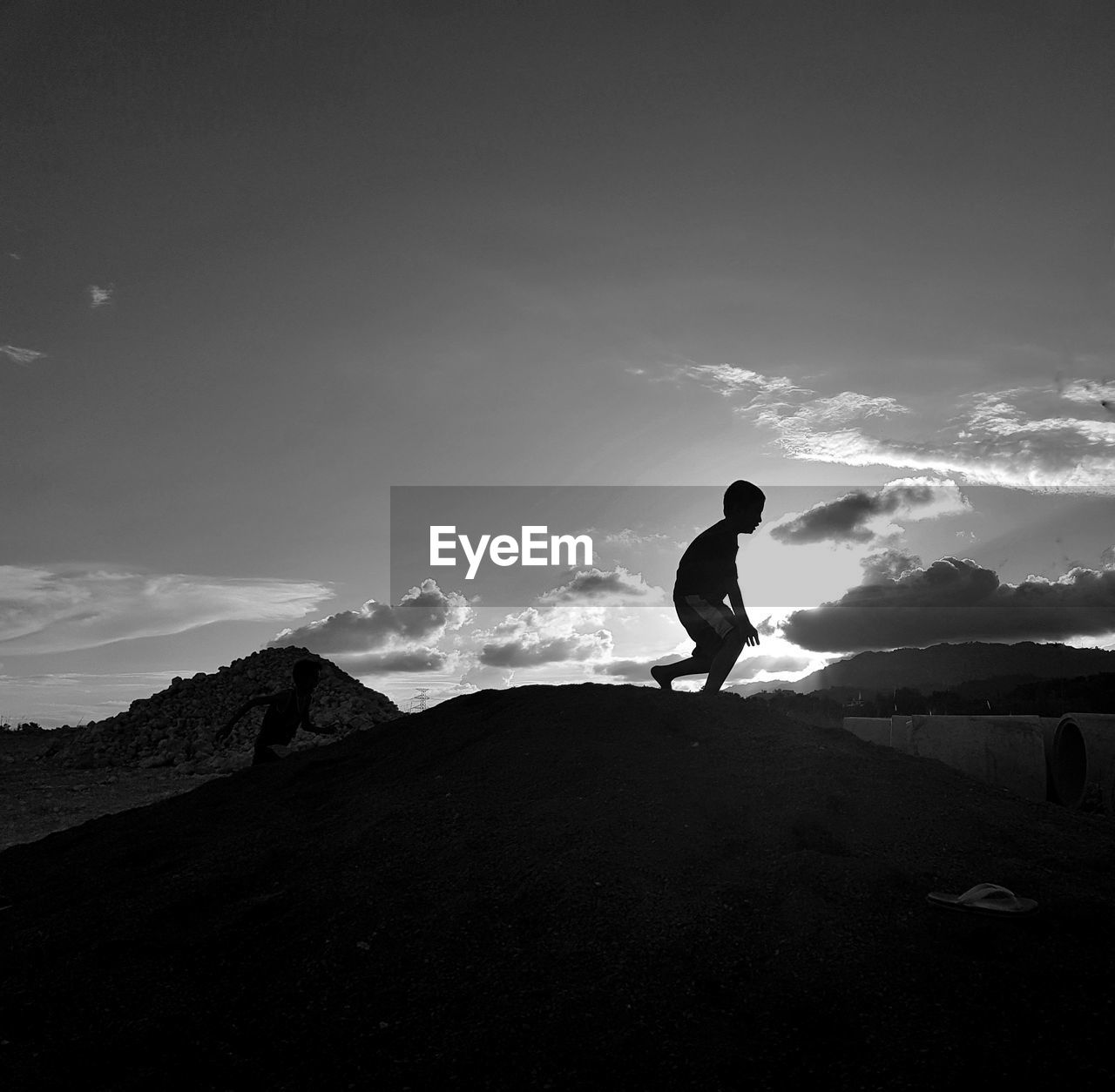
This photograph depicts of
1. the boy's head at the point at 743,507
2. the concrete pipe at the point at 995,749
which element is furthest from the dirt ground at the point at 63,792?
the concrete pipe at the point at 995,749

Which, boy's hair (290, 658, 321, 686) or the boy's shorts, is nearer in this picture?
the boy's shorts

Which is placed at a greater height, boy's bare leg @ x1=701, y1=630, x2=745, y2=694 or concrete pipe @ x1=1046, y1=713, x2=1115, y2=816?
boy's bare leg @ x1=701, y1=630, x2=745, y2=694

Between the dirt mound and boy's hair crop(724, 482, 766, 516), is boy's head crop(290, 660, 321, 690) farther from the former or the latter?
boy's hair crop(724, 482, 766, 516)

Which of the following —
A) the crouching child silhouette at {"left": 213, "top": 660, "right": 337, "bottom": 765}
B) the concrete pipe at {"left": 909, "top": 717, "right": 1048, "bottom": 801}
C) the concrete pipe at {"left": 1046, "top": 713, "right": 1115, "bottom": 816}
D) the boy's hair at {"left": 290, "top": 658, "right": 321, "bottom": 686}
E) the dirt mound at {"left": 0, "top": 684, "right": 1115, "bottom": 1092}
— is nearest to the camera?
the dirt mound at {"left": 0, "top": 684, "right": 1115, "bottom": 1092}

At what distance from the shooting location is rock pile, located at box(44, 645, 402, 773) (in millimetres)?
20844

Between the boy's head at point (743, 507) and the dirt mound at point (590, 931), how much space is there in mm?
1881

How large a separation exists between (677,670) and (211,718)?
58.3ft

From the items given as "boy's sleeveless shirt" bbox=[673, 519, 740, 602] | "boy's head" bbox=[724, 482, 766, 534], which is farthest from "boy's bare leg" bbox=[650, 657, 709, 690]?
"boy's head" bbox=[724, 482, 766, 534]

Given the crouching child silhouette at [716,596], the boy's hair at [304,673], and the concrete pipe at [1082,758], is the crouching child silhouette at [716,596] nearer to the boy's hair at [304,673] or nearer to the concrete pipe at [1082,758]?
the concrete pipe at [1082,758]

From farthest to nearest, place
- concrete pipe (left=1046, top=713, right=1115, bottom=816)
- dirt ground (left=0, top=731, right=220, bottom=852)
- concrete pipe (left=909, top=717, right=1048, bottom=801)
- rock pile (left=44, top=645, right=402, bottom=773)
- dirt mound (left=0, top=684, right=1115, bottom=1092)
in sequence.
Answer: rock pile (left=44, top=645, right=402, bottom=773) → dirt ground (left=0, top=731, right=220, bottom=852) → concrete pipe (left=909, top=717, right=1048, bottom=801) → concrete pipe (left=1046, top=713, right=1115, bottom=816) → dirt mound (left=0, top=684, right=1115, bottom=1092)

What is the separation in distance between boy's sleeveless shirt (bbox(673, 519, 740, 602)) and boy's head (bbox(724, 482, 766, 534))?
116mm

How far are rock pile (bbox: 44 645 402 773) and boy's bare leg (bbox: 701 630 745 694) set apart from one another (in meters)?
12.7

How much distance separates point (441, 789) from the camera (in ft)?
22.9

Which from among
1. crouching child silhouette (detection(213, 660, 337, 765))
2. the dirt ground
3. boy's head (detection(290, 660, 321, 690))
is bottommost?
the dirt ground
